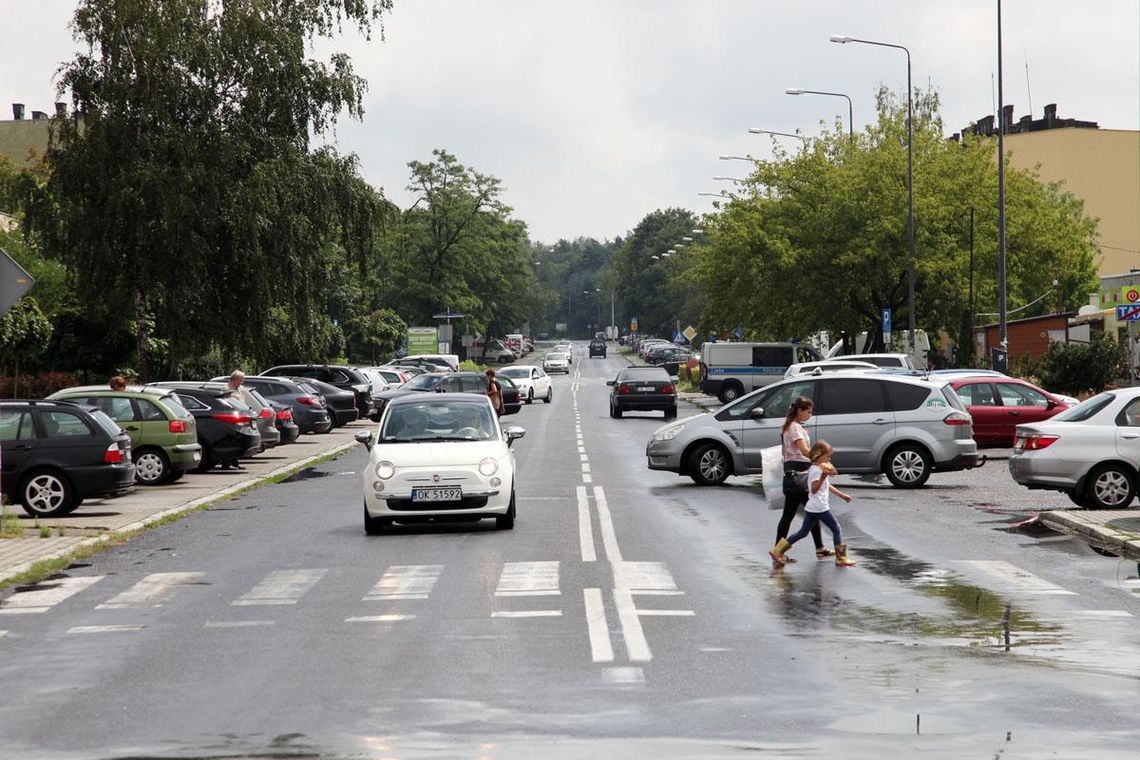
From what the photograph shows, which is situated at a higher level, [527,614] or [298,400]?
[298,400]

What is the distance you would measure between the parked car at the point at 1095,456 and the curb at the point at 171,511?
35.7 ft

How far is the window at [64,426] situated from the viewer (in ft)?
70.0

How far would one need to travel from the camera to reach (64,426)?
70.2 ft

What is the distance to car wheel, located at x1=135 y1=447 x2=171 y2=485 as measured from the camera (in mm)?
26672

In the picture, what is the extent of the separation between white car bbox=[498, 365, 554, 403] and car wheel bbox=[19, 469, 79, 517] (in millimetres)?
44355

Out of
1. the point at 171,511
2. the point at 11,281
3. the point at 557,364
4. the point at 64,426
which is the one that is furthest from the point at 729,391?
the point at 557,364

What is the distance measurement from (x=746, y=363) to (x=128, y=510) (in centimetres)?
4519

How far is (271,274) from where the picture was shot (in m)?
43.6

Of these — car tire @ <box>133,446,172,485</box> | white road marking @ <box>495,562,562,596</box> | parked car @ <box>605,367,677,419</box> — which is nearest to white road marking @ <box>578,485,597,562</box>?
white road marking @ <box>495,562,562,596</box>

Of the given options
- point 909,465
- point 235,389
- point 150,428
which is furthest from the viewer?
point 235,389

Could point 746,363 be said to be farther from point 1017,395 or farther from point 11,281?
point 11,281

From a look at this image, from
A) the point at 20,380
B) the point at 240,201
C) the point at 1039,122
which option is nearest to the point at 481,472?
the point at 240,201

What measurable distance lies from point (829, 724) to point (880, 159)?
5516 cm

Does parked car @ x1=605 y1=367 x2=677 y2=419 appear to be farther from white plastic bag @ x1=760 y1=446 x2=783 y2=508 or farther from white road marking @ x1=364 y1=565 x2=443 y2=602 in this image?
white road marking @ x1=364 y1=565 x2=443 y2=602
